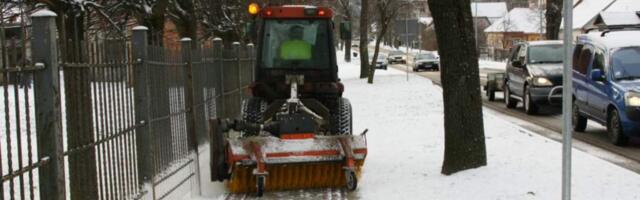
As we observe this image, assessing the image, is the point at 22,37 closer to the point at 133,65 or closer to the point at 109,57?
the point at 109,57

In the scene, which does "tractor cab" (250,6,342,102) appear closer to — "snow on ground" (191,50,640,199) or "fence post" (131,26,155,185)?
"snow on ground" (191,50,640,199)

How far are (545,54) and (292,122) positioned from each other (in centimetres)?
1151

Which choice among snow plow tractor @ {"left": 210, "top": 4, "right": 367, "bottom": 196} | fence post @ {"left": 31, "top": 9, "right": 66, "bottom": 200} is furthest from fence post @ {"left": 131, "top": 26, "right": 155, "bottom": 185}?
fence post @ {"left": 31, "top": 9, "right": 66, "bottom": 200}

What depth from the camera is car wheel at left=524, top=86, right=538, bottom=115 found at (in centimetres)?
1728

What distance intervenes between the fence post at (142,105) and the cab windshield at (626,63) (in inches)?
327

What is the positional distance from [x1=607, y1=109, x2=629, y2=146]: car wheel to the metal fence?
654cm

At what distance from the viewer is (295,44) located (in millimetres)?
10438

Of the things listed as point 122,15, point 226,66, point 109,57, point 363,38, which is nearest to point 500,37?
point 363,38

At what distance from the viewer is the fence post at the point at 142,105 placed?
6.68m

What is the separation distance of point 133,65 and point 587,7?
2663 inches

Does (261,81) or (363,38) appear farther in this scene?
(363,38)

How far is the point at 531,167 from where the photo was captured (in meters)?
8.54

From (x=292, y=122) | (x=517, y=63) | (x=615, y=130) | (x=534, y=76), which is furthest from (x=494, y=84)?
(x=292, y=122)

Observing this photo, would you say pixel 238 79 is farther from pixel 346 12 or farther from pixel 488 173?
pixel 346 12
